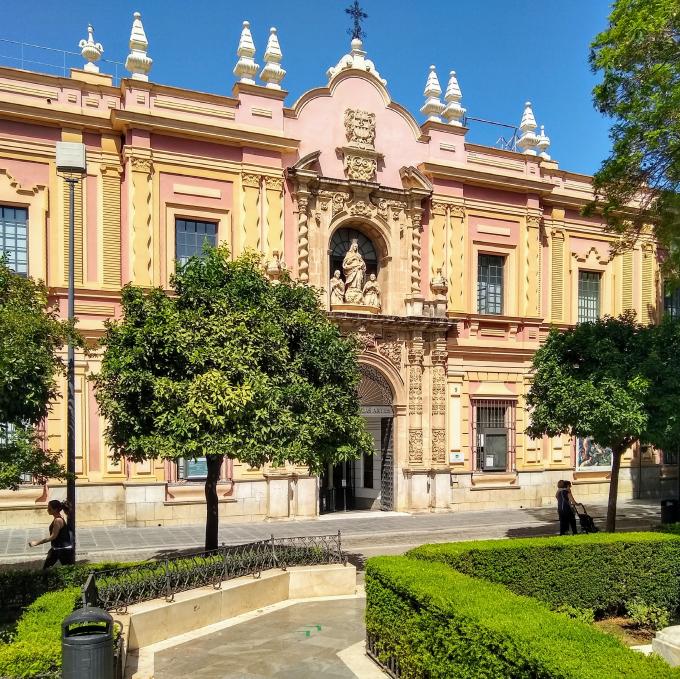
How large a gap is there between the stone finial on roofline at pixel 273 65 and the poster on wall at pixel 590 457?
51.3 ft

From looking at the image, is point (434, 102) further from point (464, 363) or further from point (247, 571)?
point (247, 571)

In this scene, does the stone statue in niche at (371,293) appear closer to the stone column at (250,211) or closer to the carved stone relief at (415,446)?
the stone column at (250,211)

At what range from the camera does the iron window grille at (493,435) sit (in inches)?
869

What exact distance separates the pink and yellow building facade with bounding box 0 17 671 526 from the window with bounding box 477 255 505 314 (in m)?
0.07

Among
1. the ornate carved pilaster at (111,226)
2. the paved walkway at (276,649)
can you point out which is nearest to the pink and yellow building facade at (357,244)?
the ornate carved pilaster at (111,226)

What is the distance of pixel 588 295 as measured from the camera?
25.1m

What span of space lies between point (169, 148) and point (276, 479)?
378 inches

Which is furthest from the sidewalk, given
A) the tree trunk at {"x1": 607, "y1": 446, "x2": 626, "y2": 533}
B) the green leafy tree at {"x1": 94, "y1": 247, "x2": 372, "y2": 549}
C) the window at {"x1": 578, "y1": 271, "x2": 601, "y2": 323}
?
the window at {"x1": 578, "y1": 271, "x2": 601, "y2": 323}

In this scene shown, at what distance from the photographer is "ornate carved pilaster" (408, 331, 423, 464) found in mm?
20906

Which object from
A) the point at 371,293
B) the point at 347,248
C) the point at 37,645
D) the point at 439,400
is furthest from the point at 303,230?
the point at 37,645

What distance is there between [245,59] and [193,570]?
15366 millimetres

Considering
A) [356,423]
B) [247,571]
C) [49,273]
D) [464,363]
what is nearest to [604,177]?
[356,423]

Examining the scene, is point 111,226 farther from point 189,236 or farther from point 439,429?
point 439,429

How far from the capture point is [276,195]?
64.7ft
